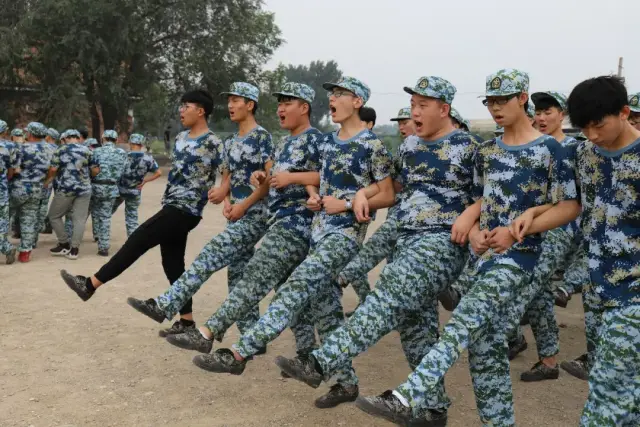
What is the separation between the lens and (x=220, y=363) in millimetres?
3971

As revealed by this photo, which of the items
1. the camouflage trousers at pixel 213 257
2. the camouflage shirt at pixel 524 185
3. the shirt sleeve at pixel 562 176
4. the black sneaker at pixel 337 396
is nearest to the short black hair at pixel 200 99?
the camouflage trousers at pixel 213 257

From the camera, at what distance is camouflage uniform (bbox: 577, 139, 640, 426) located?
2908mm

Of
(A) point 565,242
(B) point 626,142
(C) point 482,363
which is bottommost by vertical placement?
(C) point 482,363

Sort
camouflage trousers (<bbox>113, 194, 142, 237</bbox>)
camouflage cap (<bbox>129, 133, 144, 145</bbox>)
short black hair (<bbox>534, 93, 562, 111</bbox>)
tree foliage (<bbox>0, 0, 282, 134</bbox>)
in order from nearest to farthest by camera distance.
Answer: short black hair (<bbox>534, 93, 562, 111</bbox>) < camouflage cap (<bbox>129, 133, 144, 145</bbox>) < camouflage trousers (<bbox>113, 194, 142, 237</bbox>) < tree foliage (<bbox>0, 0, 282, 134</bbox>)

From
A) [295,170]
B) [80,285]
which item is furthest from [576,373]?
[80,285]

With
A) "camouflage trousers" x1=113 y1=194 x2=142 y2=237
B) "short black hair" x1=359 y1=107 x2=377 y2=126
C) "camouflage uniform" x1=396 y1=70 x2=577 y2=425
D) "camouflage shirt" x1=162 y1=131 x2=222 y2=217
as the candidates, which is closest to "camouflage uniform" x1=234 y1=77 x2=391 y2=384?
"camouflage uniform" x1=396 y1=70 x2=577 y2=425

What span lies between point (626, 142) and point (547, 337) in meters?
2.70

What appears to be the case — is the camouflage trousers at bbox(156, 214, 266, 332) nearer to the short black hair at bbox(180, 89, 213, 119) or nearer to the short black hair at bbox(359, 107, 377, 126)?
the short black hair at bbox(180, 89, 213, 119)

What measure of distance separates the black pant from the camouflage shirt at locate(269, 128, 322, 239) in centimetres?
100

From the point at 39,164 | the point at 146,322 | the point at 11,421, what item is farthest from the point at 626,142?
the point at 39,164

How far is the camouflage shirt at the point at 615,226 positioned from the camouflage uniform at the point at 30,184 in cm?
883

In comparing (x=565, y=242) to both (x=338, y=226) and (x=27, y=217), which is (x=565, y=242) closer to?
(x=338, y=226)

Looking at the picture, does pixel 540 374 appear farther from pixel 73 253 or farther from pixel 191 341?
pixel 73 253

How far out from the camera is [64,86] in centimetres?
2859
